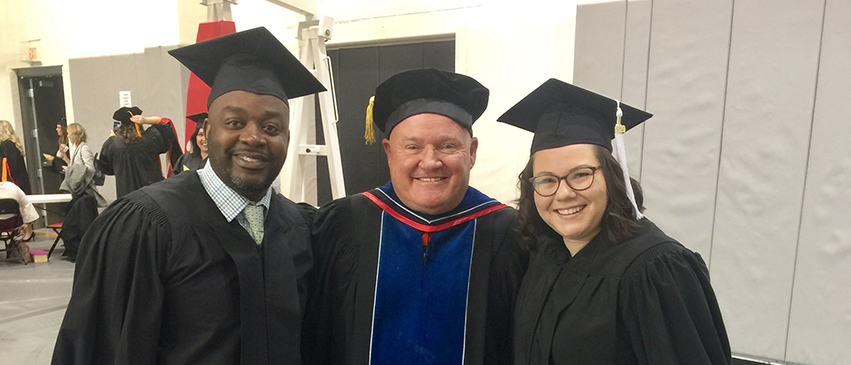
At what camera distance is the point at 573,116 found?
1.47m

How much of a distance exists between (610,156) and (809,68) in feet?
7.68

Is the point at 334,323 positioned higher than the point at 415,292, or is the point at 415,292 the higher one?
the point at 415,292

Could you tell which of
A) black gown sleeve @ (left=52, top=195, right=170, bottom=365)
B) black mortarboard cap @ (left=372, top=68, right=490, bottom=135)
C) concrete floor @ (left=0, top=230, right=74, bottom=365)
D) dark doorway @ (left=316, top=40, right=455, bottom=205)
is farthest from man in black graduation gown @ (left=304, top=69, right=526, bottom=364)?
dark doorway @ (left=316, top=40, right=455, bottom=205)

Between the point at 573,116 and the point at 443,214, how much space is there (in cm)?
53

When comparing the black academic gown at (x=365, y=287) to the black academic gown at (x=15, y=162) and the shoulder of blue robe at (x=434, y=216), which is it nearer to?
the shoulder of blue robe at (x=434, y=216)

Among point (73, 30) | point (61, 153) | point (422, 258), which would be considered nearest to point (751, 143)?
point (422, 258)

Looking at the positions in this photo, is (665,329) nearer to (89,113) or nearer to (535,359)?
(535,359)

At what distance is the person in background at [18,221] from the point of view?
5219 mm

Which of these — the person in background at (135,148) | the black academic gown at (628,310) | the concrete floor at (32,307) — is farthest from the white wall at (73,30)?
the black academic gown at (628,310)

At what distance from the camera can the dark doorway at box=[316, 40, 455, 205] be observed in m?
5.50

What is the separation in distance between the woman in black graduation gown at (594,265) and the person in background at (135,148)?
4971mm

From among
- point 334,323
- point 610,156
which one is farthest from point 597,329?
point 334,323

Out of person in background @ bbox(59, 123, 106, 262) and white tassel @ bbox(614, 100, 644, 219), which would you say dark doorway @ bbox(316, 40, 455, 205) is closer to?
person in background @ bbox(59, 123, 106, 262)

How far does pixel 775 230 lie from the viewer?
120 inches
